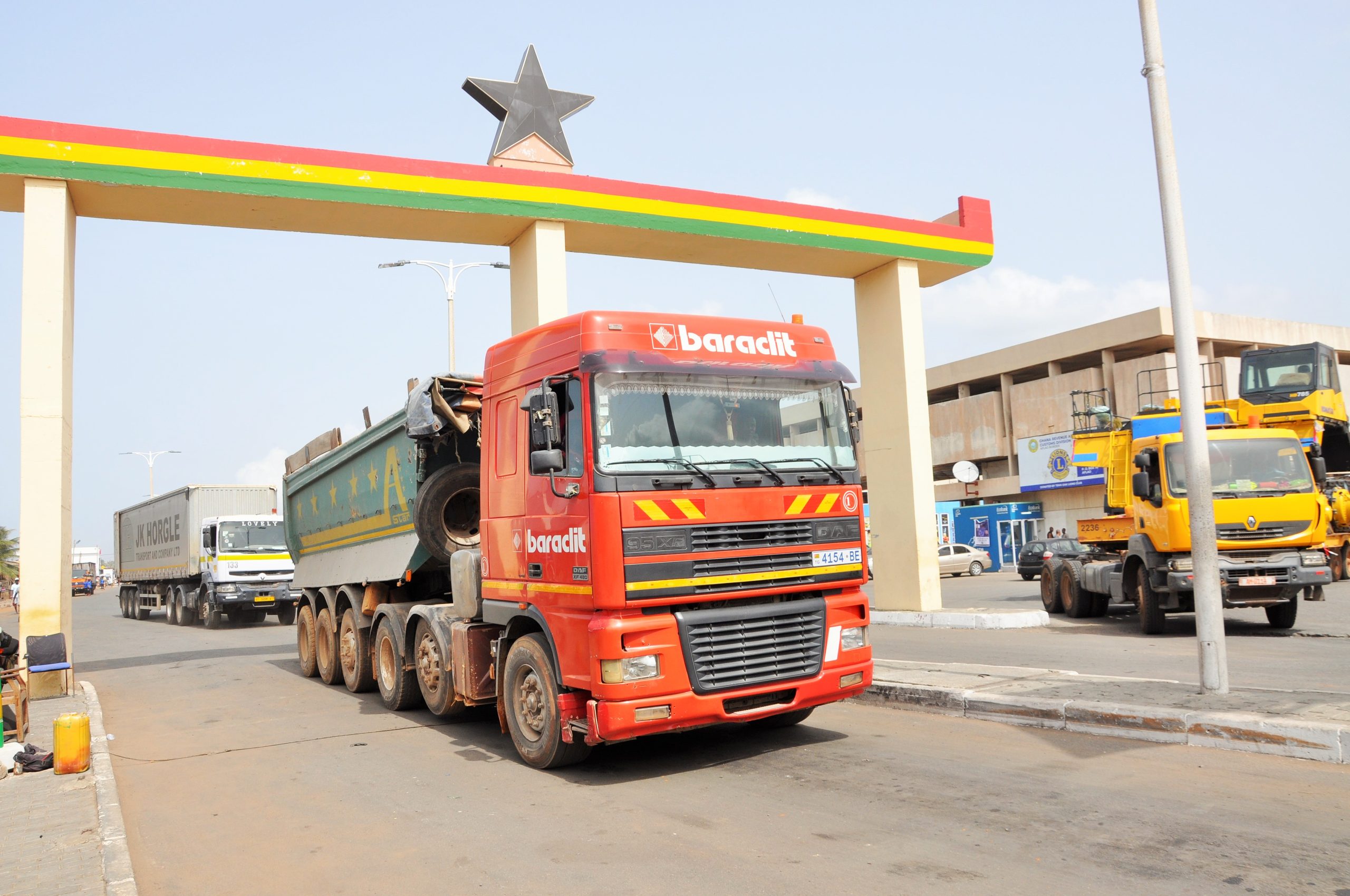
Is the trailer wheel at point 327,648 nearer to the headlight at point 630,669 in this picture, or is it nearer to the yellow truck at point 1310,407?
the headlight at point 630,669

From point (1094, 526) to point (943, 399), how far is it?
44.5 m

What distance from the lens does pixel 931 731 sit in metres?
7.77

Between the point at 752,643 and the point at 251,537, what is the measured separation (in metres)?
21.8

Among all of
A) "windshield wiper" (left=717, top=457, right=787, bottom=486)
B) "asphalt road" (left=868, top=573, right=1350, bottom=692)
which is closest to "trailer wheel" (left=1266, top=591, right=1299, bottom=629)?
"asphalt road" (left=868, top=573, right=1350, bottom=692)

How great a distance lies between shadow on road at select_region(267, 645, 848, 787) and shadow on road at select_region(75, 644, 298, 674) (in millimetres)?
8059

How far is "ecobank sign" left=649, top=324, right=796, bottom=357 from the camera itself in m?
6.91

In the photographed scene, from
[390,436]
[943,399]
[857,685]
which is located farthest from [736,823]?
[943,399]

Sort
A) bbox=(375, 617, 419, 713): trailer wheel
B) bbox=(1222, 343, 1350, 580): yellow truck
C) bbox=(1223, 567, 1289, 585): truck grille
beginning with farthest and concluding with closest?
bbox=(1222, 343, 1350, 580): yellow truck < bbox=(1223, 567, 1289, 585): truck grille < bbox=(375, 617, 419, 713): trailer wheel

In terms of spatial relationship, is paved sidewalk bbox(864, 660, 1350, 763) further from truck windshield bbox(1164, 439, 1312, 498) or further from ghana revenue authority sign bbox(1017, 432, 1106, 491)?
ghana revenue authority sign bbox(1017, 432, 1106, 491)

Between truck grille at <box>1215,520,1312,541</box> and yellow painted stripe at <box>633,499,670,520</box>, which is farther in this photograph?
truck grille at <box>1215,520,1312,541</box>

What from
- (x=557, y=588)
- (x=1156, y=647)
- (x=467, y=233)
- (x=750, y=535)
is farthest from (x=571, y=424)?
(x=1156, y=647)

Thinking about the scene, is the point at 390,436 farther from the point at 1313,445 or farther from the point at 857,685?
the point at 1313,445

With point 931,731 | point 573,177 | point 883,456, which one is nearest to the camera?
point 931,731

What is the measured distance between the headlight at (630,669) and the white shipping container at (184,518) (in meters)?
22.7
